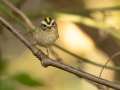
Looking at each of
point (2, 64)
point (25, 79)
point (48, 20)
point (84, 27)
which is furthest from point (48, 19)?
point (84, 27)

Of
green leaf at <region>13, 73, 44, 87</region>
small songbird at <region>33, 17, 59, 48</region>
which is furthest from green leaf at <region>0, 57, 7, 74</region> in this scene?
small songbird at <region>33, 17, 59, 48</region>

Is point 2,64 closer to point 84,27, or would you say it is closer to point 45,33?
point 45,33

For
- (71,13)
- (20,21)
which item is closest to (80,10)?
(71,13)

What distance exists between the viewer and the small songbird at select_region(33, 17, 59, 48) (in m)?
1.59

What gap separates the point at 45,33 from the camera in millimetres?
1618

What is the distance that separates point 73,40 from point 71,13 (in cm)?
21

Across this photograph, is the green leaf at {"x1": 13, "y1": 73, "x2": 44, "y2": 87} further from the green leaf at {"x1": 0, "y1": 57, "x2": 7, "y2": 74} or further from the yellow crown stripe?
the yellow crown stripe

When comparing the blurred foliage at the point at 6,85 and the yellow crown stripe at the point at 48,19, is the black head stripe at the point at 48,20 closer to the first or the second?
the yellow crown stripe at the point at 48,19

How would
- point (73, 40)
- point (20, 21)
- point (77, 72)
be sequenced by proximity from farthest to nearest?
point (73, 40)
point (20, 21)
point (77, 72)

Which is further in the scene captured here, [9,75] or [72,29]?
[72,29]

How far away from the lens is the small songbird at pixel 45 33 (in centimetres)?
159

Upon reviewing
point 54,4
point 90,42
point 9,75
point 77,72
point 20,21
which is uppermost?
point 54,4

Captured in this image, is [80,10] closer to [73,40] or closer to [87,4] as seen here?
[87,4]

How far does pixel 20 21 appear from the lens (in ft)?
7.01
